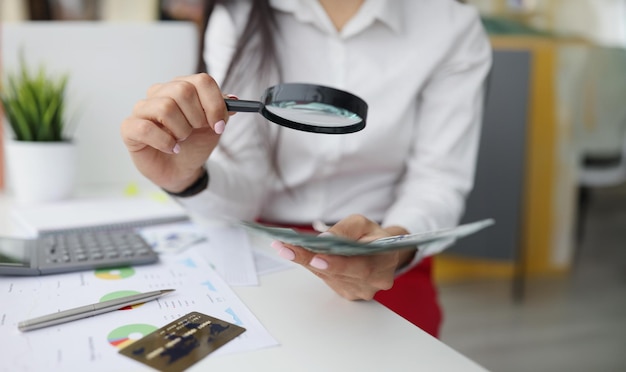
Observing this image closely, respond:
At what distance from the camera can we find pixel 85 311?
499 mm

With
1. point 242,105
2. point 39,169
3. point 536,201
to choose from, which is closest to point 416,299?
point 242,105

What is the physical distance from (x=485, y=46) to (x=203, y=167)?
1.49 ft

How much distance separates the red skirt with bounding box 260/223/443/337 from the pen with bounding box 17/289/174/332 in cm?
30

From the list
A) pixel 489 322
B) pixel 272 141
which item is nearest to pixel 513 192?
pixel 489 322

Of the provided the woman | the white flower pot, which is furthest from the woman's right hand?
the white flower pot

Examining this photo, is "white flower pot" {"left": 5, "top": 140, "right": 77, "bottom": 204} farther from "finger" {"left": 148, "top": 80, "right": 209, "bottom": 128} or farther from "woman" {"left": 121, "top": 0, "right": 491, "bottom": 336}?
"finger" {"left": 148, "top": 80, "right": 209, "bottom": 128}

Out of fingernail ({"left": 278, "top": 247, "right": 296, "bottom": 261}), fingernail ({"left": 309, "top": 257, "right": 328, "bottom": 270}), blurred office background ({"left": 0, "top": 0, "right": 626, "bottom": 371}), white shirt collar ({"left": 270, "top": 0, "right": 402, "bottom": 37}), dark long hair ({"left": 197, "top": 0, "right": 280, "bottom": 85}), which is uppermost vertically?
white shirt collar ({"left": 270, "top": 0, "right": 402, "bottom": 37})

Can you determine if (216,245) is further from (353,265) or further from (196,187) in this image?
(353,265)

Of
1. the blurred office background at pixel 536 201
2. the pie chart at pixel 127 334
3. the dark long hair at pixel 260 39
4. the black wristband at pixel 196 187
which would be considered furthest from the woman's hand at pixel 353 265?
the blurred office background at pixel 536 201

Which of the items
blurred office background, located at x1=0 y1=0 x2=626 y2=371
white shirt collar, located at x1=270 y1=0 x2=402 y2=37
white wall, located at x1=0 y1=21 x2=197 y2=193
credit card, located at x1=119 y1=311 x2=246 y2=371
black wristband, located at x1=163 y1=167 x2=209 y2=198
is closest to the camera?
credit card, located at x1=119 y1=311 x2=246 y2=371

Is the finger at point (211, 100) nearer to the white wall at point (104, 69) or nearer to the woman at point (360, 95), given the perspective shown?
the woman at point (360, 95)

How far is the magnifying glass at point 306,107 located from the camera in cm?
59

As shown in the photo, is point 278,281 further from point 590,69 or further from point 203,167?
point 590,69

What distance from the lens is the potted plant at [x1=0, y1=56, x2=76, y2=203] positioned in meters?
0.93
